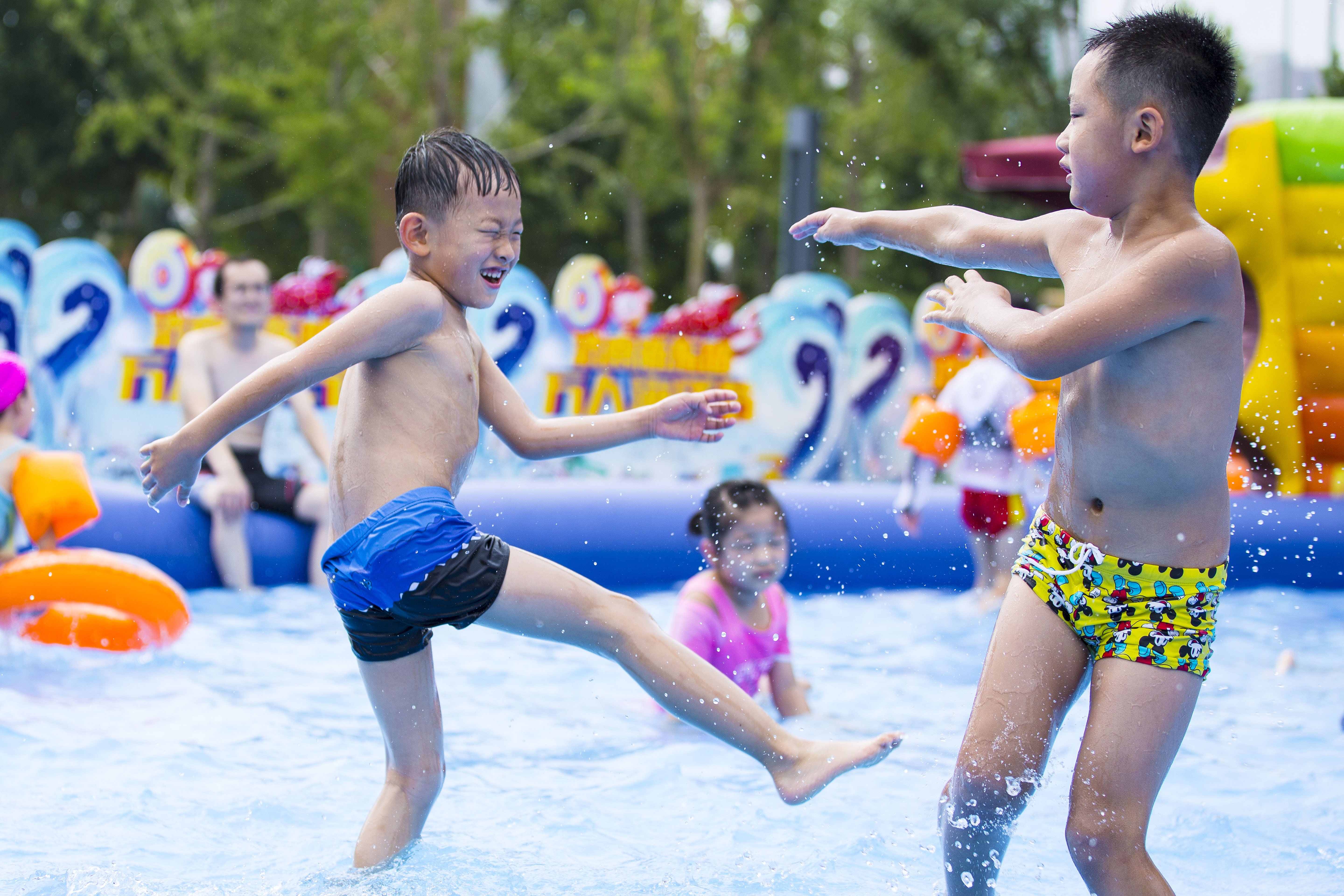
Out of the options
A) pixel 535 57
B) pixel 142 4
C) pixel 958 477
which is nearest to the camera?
pixel 958 477

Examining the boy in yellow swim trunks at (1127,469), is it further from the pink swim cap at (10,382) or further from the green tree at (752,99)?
the green tree at (752,99)

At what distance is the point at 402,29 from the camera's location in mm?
14805

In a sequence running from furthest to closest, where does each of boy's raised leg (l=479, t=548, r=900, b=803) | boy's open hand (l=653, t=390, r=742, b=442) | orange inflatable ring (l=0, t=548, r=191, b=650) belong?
orange inflatable ring (l=0, t=548, r=191, b=650) → boy's open hand (l=653, t=390, r=742, b=442) → boy's raised leg (l=479, t=548, r=900, b=803)

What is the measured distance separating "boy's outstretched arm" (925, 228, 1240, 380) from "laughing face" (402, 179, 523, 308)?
0.95 metres

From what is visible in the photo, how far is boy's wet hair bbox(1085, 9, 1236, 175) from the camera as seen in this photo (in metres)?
1.95

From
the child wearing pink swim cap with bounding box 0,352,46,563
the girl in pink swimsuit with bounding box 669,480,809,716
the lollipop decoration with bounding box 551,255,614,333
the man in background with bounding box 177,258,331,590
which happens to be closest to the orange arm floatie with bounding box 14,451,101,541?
the child wearing pink swim cap with bounding box 0,352,46,563

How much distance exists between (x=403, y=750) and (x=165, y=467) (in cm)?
69

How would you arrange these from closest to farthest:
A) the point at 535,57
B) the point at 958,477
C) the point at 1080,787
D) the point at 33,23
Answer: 1. the point at 1080,787
2. the point at 958,477
3. the point at 535,57
4. the point at 33,23

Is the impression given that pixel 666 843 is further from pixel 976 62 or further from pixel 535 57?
pixel 976 62

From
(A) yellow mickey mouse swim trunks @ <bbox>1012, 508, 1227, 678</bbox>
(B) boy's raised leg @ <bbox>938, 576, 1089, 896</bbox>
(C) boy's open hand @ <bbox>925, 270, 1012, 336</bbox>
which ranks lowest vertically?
(B) boy's raised leg @ <bbox>938, 576, 1089, 896</bbox>

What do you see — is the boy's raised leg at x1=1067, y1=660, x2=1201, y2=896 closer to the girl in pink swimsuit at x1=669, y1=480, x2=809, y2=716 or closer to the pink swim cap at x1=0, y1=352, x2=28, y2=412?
the girl in pink swimsuit at x1=669, y1=480, x2=809, y2=716

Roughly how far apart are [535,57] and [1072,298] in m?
13.0

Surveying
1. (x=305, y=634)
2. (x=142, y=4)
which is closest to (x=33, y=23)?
(x=142, y=4)

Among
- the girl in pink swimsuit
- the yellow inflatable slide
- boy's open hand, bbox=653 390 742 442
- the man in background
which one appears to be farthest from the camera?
the yellow inflatable slide
